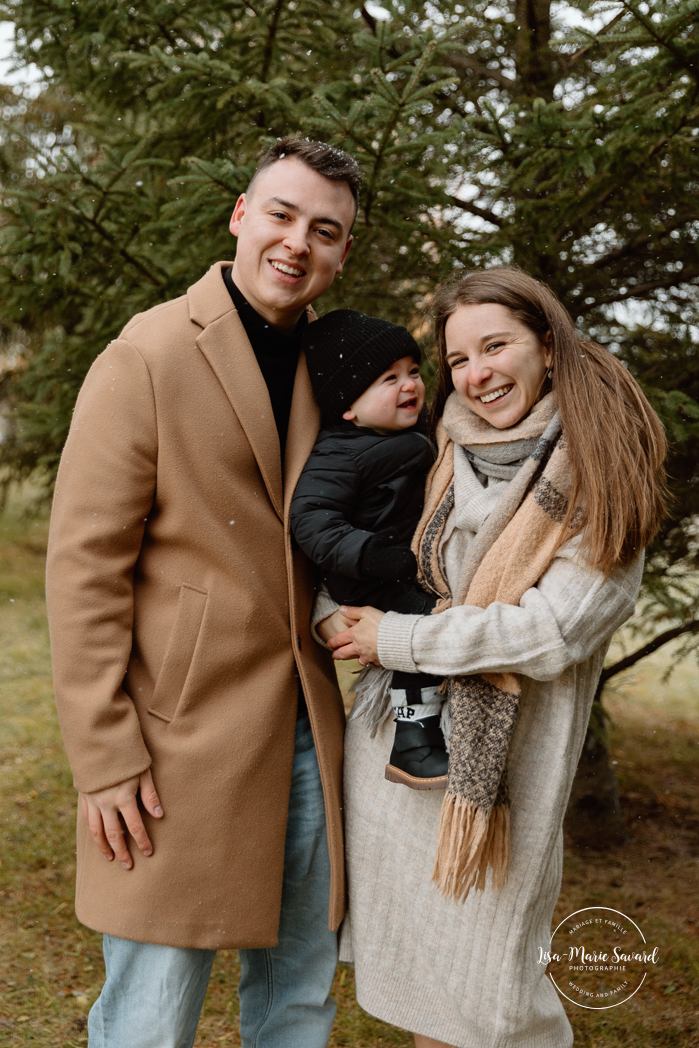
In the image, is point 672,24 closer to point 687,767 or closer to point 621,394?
point 621,394

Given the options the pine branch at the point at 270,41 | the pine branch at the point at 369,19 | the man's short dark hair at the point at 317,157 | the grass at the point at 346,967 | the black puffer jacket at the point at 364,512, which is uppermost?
the pine branch at the point at 369,19

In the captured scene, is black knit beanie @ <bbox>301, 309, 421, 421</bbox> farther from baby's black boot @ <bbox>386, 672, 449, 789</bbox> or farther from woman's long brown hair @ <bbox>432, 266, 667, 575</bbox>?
baby's black boot @ <bbox>386, 672, 449, 789</bbox>

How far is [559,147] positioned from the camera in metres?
2.91

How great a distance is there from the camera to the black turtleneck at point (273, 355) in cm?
222

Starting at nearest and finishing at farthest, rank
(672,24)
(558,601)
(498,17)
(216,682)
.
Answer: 1. (558,601)
2. (216,682)
3. (672,24)
4. (498,17)

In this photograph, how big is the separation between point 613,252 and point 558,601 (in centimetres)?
261

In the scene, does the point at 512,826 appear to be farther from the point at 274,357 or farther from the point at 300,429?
the point at 274,357

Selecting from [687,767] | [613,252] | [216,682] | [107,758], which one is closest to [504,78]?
[613,252]

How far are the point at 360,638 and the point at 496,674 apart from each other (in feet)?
1.15

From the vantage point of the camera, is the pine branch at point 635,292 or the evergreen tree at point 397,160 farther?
the pine branch at point 635,292

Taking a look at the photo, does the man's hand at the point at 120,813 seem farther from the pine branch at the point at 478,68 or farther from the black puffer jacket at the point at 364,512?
the pine branch at the point at 478,68

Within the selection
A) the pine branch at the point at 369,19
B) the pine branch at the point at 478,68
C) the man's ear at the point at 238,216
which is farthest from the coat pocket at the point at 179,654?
the pine branch at the point at 478,68

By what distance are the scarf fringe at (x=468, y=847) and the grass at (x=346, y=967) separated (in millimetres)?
1496

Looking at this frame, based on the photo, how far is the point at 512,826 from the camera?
6.82 feet
